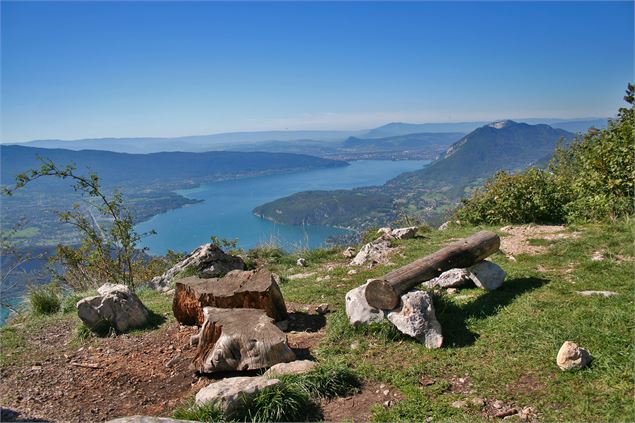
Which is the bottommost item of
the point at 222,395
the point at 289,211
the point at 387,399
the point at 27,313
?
the point at 289,211

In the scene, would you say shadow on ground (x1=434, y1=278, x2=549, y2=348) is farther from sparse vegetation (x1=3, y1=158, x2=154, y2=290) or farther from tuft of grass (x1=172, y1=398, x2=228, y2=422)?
sparse vegetation (x1=3, y1=158, x2=154, y2=290)

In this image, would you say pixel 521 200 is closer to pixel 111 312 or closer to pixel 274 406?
pixel 274 406

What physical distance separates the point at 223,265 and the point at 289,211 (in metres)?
84.7

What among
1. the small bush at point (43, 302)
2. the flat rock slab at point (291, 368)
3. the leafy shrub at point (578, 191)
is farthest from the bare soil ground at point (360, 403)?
the leafy shrub at point (578, 191)

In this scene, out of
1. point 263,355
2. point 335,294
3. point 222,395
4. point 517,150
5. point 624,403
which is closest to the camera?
point 624,403

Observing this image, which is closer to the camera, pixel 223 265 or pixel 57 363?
pixel 57 363

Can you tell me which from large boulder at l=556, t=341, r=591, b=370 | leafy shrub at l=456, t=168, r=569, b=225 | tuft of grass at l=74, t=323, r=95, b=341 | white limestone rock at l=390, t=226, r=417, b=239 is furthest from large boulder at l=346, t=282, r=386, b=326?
leafy shrub at l=456, t=168, r=569, b=225

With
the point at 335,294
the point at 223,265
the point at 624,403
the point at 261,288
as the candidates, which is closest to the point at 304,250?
the point at 223,265

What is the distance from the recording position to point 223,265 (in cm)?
1159

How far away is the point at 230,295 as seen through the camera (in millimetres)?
6934

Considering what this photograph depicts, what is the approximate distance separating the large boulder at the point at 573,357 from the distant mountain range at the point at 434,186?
106 feet

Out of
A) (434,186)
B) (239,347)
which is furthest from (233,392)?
(434,186)

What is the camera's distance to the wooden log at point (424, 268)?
20.0 ft

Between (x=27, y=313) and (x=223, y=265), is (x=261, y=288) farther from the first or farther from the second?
(x=27, y=313)
